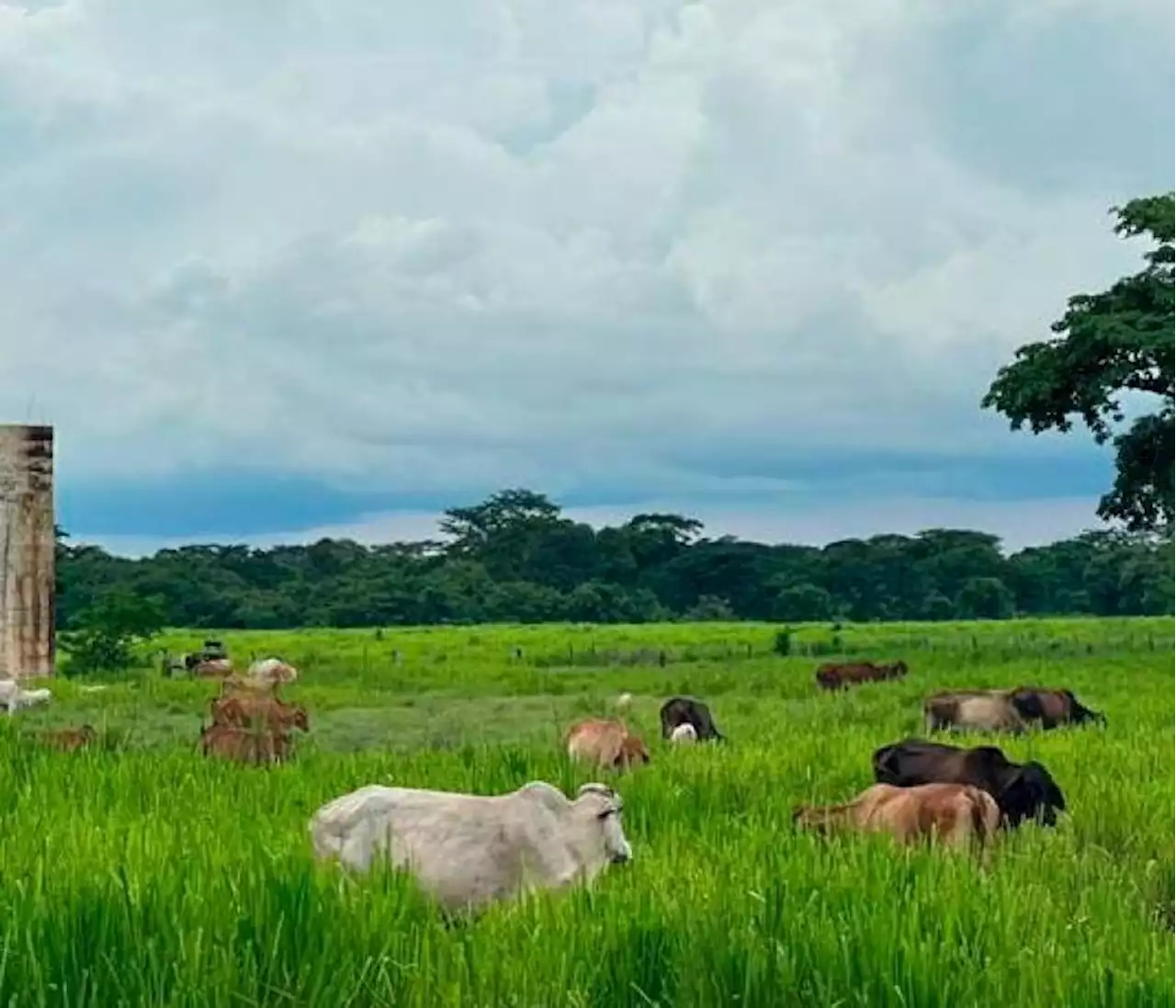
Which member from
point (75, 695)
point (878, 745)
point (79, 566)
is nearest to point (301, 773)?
point (878, 745)

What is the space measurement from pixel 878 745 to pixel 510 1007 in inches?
299

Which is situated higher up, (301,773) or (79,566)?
(79,566)

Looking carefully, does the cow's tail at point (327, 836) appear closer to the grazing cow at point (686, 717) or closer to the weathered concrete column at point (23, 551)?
the grazing cow at point (686, 717)

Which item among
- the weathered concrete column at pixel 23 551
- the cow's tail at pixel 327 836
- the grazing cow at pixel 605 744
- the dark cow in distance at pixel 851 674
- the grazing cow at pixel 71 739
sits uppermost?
the weathered concrete column at pixel 23 551

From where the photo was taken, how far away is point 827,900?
189 inches

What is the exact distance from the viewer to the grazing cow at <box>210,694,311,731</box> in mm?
11805

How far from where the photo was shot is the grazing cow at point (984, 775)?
26.9 ft

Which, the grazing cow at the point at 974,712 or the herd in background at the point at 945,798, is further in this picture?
the grazing cow at the point at 974,712

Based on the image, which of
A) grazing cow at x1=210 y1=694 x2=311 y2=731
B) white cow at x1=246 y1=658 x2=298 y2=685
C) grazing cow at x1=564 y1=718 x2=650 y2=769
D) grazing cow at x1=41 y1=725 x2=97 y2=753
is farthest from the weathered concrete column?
grazing cow at x1=564 y1=718 x2=650 y2=769

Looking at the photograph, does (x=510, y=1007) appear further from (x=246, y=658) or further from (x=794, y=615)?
(x=794, y=615)

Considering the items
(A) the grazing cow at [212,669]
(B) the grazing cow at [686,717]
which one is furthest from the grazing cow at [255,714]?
(A) the grazing cow at [212,669]

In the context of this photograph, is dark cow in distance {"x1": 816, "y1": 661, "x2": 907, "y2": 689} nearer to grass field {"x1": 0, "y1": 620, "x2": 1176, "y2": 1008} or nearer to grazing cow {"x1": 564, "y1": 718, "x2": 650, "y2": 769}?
grass field {"x1": 0, "y1": 620, "x2": 1176, "y2": 1008}

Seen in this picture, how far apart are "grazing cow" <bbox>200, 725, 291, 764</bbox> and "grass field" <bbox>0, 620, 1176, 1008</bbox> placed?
254 millimetres

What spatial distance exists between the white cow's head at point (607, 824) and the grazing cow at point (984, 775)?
7.49 ft
